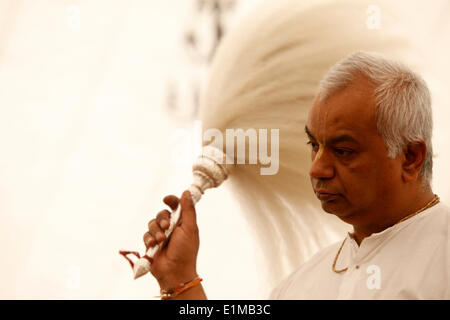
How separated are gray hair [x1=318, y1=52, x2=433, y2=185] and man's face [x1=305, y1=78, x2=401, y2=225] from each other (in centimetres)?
1

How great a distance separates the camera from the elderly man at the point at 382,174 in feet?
2.58

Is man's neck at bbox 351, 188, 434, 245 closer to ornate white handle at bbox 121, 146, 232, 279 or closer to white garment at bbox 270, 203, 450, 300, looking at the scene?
white garment at bbox 270, 203, 450, 300

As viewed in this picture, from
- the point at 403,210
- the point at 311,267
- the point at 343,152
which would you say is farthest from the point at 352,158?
the point at 311,267

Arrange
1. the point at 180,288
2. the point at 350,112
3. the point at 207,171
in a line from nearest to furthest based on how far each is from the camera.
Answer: the point at 350,112 < the point at 180,288 < the point at 207,171

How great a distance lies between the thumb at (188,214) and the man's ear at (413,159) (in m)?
0.40

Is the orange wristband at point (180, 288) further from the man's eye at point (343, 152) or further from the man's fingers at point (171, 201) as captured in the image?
the man's eye at point (343, 152)

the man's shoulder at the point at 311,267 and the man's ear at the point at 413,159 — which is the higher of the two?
the man's ear at the point at 413,159

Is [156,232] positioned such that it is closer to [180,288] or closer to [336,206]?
[180,288]

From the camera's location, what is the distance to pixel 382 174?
81cm

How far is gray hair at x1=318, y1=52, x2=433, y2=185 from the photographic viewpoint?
2.59ft

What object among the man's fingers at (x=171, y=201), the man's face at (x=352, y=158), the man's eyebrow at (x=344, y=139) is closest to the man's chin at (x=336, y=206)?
the man's face at (x=352, y=158)

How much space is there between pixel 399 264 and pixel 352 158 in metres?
0.18

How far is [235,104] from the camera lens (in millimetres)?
1163

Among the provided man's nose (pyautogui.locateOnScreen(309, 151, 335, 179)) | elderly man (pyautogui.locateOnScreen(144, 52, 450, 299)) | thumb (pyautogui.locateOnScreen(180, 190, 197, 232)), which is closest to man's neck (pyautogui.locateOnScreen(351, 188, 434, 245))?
elderly man (pyautogui.locateOnScreen(144, 52, 450, 299))
